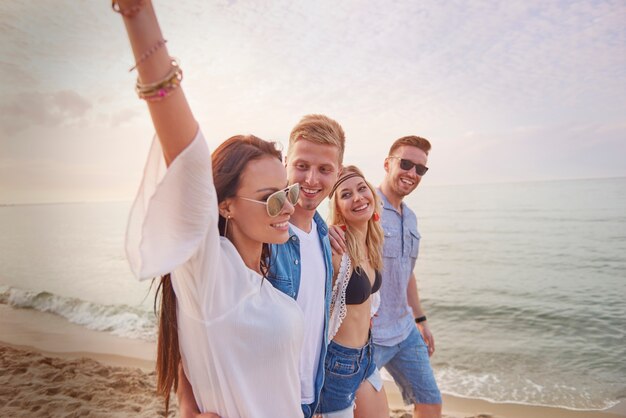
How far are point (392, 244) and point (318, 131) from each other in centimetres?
167

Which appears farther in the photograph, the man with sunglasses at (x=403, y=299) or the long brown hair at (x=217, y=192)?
the man with sunglasses at (x=403, y=299)

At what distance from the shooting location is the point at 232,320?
159 centimetres

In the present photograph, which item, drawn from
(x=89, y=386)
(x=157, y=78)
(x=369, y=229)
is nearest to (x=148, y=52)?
(x=157, y=78)

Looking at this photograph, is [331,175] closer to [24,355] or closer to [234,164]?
[234,164]

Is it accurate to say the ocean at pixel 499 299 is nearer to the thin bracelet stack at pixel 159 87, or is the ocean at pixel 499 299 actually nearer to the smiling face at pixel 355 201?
the smiling face at pixel 355 201

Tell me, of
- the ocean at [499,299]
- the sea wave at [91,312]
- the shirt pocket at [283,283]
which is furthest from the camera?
the sea wave at [91,312]

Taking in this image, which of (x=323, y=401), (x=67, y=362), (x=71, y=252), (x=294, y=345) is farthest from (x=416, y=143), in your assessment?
(x=71, y=252)

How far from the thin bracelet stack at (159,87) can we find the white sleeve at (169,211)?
143mm

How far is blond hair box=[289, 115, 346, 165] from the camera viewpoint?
2.74 meters

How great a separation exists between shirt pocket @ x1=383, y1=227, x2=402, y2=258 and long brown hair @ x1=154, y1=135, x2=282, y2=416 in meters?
2.27

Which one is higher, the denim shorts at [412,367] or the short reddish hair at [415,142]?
the short reddish hair at [415,142]

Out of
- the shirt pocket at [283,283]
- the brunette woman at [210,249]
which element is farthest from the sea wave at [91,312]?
the brunette woman at [210,249]

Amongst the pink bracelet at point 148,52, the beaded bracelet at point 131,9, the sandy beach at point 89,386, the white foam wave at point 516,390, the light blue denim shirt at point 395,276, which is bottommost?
the white foam wave at point 516,390

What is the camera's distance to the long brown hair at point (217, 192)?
1.72 m
